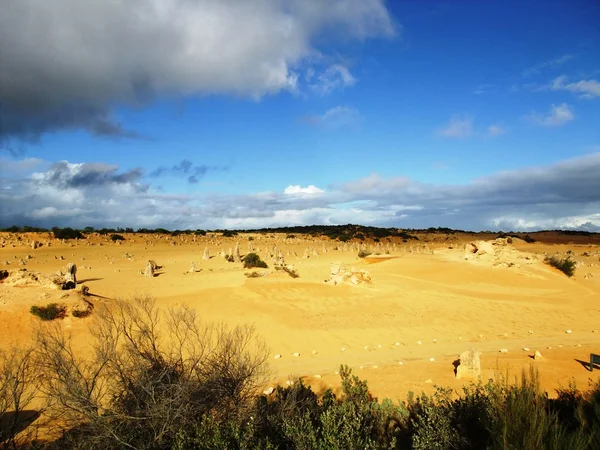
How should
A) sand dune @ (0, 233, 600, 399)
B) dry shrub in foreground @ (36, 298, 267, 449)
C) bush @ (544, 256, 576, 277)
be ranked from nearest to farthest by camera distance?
dry shrub in foreground @ (36, 298, 267, 449) → sand dune @ (0, 233, 600, 399) → bush @ (544, 256, 576, 277)

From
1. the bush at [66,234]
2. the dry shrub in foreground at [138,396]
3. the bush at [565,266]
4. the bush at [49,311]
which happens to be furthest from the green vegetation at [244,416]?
the bush at [66,234]

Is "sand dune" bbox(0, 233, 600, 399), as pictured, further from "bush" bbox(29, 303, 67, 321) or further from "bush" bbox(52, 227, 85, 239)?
"bush" bbox(52, 227, 85, 239)

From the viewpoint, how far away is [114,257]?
35.5m

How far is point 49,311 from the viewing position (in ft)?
38.4

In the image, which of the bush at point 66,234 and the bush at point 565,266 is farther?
the bush at point 66,234

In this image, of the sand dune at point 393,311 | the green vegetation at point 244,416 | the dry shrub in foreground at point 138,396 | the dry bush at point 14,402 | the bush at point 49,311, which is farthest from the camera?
the bush at point 49,311

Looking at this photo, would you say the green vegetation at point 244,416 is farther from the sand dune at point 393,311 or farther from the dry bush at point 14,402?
the sand dune at point 393,311

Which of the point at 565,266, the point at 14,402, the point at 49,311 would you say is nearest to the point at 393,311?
the point at 49,311

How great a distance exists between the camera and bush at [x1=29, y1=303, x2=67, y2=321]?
1163 centimetres

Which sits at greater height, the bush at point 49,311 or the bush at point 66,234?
the bush at point 66,234

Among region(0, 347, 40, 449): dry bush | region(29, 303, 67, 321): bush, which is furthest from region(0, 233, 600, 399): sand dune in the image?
region(0, 347, 40, 449): dry bush

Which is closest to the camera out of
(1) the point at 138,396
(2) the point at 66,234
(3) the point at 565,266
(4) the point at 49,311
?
(1) the point at 138,396

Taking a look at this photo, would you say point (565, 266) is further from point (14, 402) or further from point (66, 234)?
point (66, 234)

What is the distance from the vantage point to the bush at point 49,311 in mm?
11633
